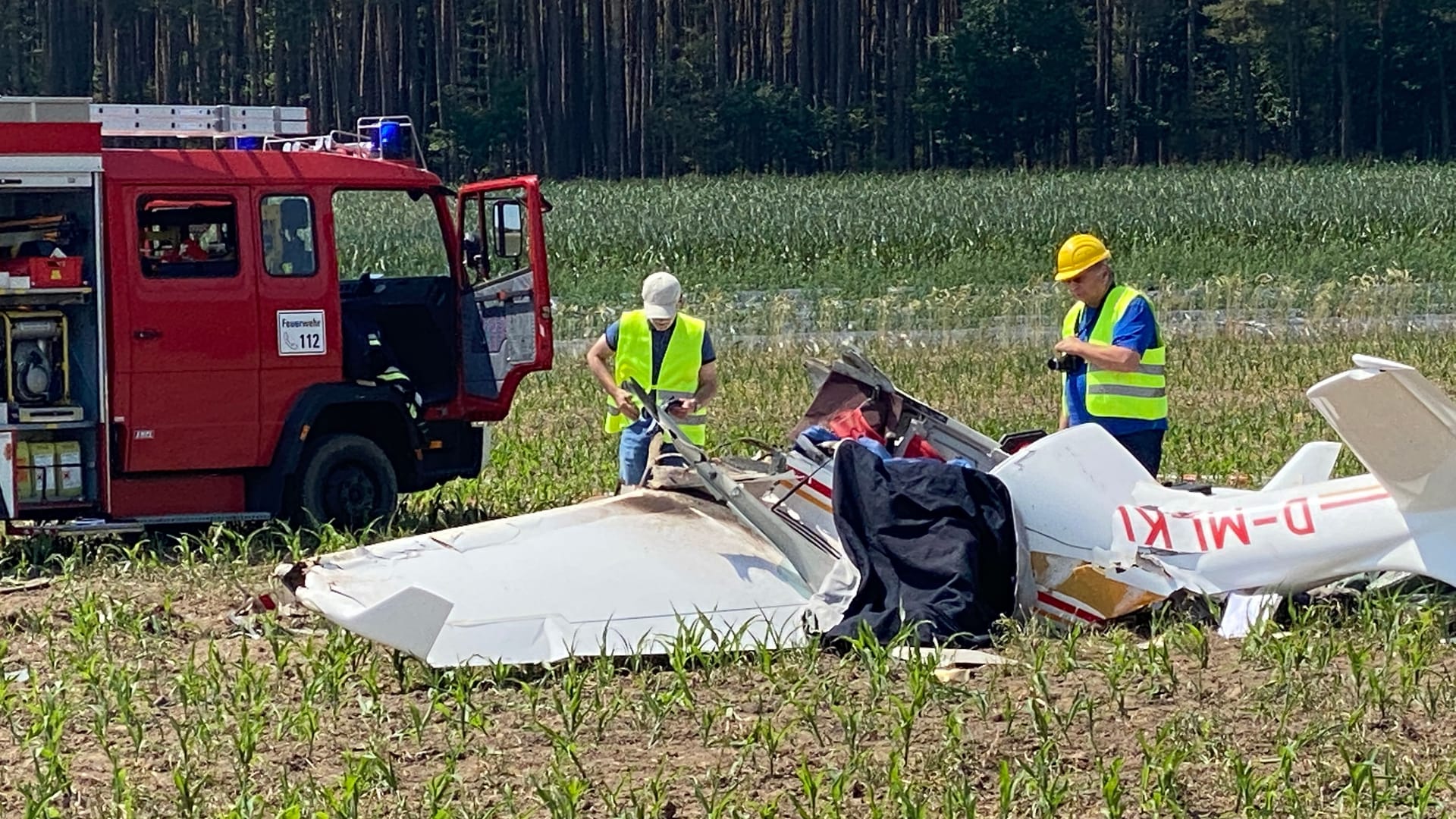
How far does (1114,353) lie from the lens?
27.0 ft

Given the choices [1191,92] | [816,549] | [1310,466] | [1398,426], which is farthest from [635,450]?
[1191,92]

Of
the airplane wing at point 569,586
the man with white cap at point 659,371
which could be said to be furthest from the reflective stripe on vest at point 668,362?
the airplane wing at point 569,586

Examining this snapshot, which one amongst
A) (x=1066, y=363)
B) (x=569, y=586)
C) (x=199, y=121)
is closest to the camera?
(x=569, y=586)

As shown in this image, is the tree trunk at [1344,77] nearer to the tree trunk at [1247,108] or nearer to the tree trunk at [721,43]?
the tree trunk at [1247,108]

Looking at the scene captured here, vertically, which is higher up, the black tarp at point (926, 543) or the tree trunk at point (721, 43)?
the tree trunk at point (721, 43)

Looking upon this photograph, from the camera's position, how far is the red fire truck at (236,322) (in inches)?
368

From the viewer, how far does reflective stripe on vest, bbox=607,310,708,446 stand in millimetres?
9086

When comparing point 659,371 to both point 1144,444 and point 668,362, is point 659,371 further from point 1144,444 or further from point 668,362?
point 1144,444

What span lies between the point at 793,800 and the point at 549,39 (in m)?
65.0

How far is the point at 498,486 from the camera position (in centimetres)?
1166

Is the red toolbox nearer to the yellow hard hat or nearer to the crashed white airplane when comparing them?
the crashed white airplane

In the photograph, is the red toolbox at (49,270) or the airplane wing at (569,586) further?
the red toolbox at (49,270)

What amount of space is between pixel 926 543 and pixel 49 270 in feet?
14.8

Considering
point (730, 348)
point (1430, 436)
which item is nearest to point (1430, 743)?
point (1430, 436)
